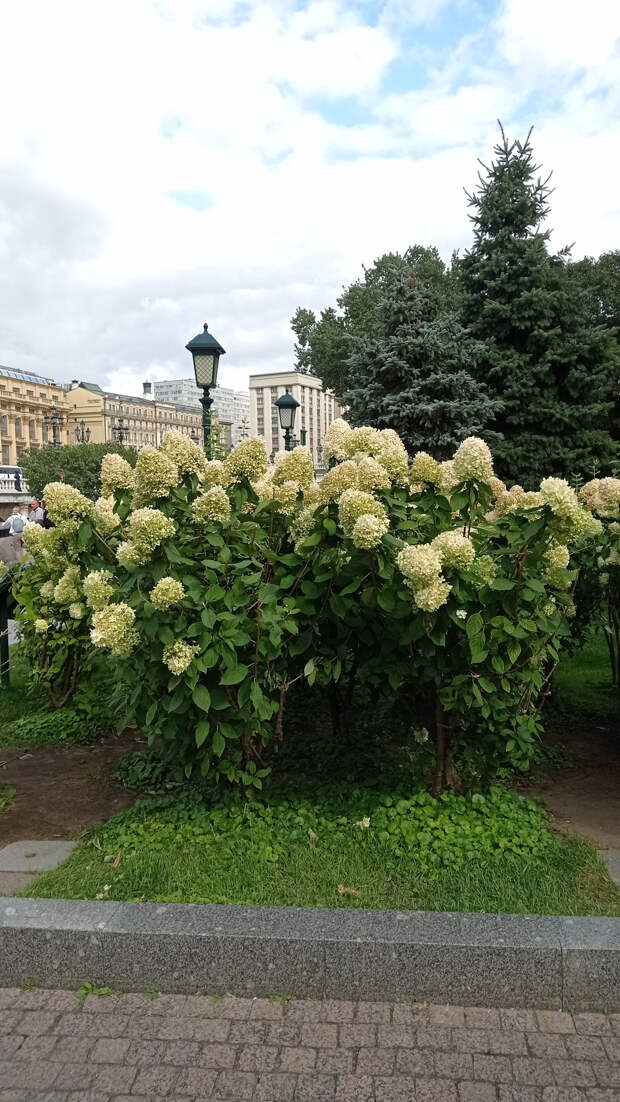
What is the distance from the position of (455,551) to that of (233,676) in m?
1.05

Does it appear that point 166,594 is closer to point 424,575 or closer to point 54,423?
point 424,575

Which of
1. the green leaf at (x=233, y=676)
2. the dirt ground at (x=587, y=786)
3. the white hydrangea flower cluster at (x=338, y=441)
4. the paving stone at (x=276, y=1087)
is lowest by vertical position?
the paving stone at (x=276, y=1087)

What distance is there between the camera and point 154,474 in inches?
132

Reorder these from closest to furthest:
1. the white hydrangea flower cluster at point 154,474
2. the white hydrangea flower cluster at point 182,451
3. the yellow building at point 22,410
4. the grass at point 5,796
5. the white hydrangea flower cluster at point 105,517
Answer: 1. the white hydrangea flower cluster at point 154,474
2. the white hydrangea flower cluster at point 182,451
3. the white hydrangea flower cluster at point 105,517
4. the grass at point 5,796
5. the yellow building at point 22,410

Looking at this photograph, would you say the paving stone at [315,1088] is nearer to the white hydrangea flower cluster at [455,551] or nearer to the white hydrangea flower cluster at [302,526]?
the white hydrangea flower cluster at [455,551]

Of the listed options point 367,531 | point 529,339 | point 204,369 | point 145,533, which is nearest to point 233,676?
point 145,533

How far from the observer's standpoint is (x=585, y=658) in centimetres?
723

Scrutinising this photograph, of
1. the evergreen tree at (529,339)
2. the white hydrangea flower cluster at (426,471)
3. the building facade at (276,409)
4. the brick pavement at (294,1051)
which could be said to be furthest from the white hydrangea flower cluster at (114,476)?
the building facade at (276,409)

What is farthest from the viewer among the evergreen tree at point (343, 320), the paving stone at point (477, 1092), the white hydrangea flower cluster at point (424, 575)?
the evergreen tree at point (343, 320)

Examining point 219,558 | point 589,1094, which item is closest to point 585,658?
point 219,558

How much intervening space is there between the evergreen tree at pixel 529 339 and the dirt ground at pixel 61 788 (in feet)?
35.6

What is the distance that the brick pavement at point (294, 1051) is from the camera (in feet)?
7.68

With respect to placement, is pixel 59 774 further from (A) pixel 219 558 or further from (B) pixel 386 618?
(B) pixel 386 618

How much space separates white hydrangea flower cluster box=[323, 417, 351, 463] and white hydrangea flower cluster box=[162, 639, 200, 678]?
1217 millimetres
